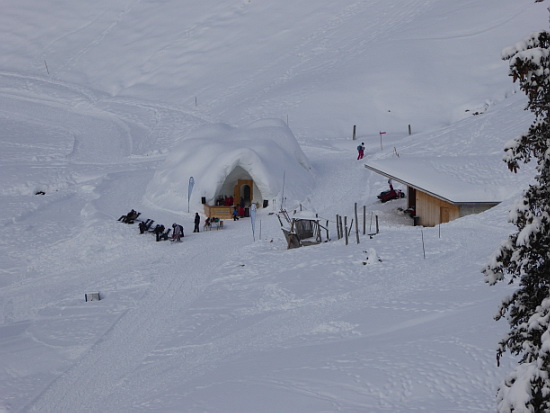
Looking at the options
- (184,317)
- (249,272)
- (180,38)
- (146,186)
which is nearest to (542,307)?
(184,317)

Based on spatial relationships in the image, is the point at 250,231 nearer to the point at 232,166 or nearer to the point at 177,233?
the point at 177,233

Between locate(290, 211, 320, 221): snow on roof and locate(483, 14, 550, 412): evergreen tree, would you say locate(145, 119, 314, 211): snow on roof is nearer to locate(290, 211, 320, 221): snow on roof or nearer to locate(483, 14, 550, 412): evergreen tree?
locate(290, 211, 320, 221): snow on roof

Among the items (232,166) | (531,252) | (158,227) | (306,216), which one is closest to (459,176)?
(306,216)

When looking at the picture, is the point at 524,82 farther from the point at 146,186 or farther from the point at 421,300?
the point at 146,186

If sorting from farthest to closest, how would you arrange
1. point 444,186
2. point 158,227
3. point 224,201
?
point 224,201, point 158,227, point 444,186

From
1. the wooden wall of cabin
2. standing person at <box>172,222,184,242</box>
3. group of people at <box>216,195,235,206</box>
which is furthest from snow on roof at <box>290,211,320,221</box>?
group of people at <box>216,195,235,206</box>

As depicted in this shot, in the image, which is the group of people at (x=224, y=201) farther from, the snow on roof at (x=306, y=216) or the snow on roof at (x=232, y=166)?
the snow on roof at (x=306, y=216)
